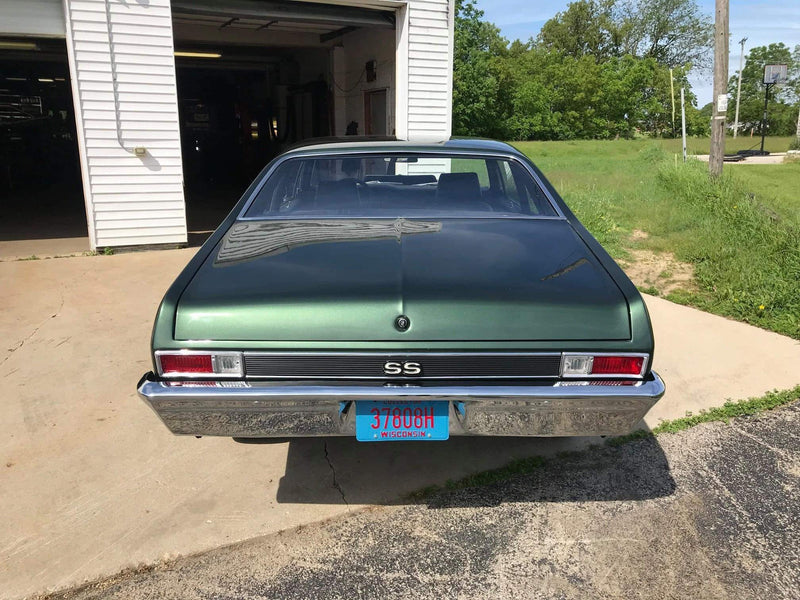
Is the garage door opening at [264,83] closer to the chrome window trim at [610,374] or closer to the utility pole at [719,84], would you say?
the utility pole at [719,84]

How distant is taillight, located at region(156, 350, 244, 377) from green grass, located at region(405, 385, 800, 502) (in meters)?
1.11

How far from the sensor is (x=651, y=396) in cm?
253

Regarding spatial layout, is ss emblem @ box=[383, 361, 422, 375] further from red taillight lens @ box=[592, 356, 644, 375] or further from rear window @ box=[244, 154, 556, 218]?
rear window @ box=[244, 154, 556, 218]

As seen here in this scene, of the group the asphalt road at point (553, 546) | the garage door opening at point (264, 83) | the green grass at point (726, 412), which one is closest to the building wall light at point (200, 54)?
the garage door opening at point (264, 83)

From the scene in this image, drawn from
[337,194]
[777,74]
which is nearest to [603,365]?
[337,194]

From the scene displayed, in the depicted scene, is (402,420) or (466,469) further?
(466,469)

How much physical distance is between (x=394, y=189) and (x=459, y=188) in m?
0.38

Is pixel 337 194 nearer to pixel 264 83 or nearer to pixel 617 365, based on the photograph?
pixel 617 365

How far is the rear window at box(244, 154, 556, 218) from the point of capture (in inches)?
146

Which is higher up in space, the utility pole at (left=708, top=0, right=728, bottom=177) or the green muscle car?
the utility pole at (left=708, top=0, right=728, bottom=177)

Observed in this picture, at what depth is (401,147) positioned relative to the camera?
395 centimetres

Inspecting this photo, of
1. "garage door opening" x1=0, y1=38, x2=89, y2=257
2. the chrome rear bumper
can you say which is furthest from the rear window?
"garage door opening" x1=0, y1=38, x2=89, y2=257

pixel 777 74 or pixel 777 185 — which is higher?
pixel 777 74

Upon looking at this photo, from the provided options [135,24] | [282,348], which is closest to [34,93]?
[135,24]
